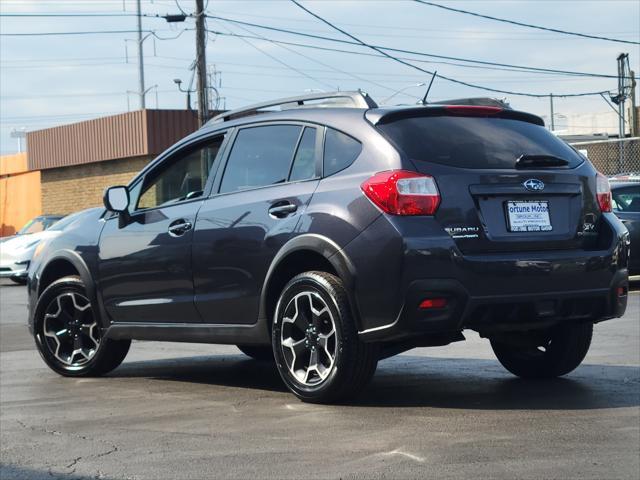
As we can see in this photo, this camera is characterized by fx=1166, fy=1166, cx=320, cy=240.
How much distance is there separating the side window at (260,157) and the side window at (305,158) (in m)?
0.06

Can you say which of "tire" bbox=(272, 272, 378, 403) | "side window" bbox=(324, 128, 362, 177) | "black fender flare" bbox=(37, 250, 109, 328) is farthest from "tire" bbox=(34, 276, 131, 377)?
"side window" bbox=(324, 128, 362, 177)

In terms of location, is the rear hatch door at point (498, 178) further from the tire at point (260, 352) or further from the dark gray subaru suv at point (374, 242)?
the tire at point (260, 352)

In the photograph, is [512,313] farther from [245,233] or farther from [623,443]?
[245,233]

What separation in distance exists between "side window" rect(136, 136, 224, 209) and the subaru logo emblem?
2262 mm

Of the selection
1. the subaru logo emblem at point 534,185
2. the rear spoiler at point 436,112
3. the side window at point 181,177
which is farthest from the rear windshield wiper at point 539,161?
the side window at point 181,177

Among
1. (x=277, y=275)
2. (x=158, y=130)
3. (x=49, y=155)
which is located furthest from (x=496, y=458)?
(x=49, y=155)

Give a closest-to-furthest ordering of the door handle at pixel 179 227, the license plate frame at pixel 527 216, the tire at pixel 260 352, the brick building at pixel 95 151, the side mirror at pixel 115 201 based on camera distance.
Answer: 1. the license plate frame at pixel 527 216
2. the door handle at pixel 179 227
3. the side mirror at pixel 115 201
4. the tire at pixel 260 352
5. the brick building at pixel 95 151

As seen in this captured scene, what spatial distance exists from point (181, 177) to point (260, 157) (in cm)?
107

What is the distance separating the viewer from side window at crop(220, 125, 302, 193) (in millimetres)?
7223

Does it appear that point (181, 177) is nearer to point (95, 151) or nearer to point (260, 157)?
point (260, 157)

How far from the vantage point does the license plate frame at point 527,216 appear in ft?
21.4

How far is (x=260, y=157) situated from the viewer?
24.3 feet

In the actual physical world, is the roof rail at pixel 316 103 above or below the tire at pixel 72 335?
above

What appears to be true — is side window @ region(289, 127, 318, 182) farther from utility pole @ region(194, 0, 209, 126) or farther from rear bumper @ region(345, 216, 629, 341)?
utility pole @ region(194, 0, 209, 126)
